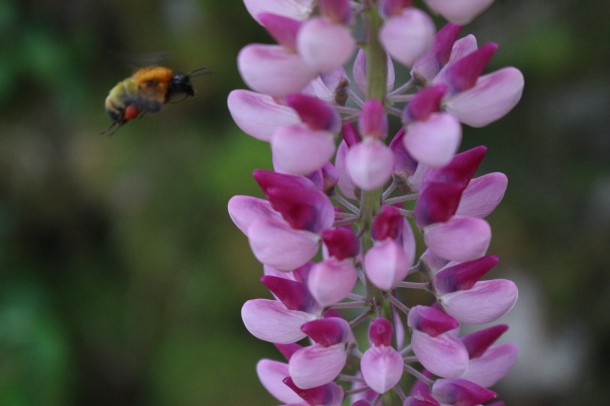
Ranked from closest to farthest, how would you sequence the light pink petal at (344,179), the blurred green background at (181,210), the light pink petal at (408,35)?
the light pink petal at (408,35), the light pink petal at (344,179), the blurred green background at (181,210)

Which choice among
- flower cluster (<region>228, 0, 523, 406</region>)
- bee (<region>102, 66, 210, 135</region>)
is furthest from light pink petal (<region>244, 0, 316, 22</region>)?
bee (<region>102, 66, 210, 135</region>)

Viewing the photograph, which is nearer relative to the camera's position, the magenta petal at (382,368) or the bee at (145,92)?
the magenta petal at (382,368)

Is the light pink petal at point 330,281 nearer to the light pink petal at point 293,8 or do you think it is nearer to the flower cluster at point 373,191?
the flower cluster at point 373,191

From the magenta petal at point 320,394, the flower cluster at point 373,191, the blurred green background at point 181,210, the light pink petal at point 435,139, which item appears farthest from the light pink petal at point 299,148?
the blurred green background at point 181,210

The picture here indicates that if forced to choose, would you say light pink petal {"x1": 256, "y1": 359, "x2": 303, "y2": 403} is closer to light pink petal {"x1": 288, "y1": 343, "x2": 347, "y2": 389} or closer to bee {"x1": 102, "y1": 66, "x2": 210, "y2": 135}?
light pink petal {"x1": 288, "y1": 343, "x2": 347, "y2": 389}

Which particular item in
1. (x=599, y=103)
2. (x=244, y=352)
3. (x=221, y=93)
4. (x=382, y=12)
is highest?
(x=382, y=12)

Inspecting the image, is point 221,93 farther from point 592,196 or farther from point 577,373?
point 577,373

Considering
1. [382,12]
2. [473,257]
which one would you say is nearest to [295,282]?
[473,257]
